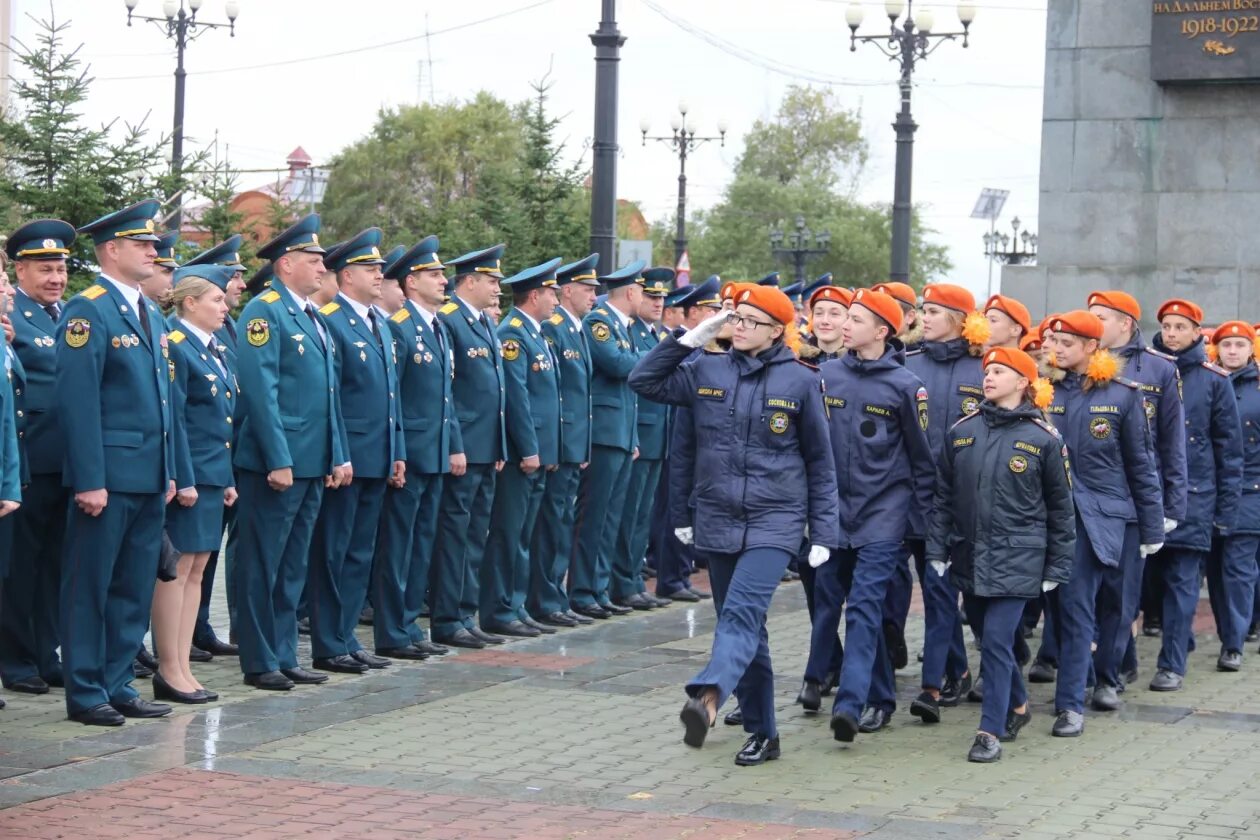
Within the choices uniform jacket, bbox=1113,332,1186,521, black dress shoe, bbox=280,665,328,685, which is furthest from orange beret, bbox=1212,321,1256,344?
black dress shoe, bbox=280,665,328,685

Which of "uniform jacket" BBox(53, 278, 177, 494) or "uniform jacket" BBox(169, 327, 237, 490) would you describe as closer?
"uniform jacket" BBox(53, 278, 177, 494)

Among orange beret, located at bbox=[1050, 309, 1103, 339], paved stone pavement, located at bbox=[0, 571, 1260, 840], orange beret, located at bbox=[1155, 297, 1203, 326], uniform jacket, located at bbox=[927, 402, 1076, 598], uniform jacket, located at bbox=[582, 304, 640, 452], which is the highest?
orange beret, located at bbox=[1155, 297, 1203, 326]

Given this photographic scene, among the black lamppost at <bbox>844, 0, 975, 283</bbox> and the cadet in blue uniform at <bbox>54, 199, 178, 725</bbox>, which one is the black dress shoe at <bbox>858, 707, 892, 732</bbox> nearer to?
the cadet in blue uniform at <bbox>54, 199, 178, 725</bbox>

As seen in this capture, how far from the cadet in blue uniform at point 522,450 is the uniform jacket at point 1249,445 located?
14.1 ft

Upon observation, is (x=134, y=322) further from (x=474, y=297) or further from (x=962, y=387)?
(x=962, y=387)

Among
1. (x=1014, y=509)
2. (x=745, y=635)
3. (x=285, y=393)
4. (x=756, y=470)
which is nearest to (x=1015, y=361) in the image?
(x=1014, y=509)

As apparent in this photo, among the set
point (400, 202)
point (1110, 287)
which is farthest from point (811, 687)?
point (400, 202)

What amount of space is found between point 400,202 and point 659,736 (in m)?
55.5

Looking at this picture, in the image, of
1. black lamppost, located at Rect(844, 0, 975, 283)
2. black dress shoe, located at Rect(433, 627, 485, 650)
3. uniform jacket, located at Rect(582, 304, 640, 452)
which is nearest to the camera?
black dress shoe, located at Rect(433, 627, 485, 650)

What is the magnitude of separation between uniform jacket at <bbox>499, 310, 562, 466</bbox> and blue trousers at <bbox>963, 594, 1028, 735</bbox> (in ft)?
12.0

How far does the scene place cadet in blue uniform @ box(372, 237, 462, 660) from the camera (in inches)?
438

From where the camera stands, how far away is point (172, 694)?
30.9 ft

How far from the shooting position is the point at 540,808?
7.44 meters

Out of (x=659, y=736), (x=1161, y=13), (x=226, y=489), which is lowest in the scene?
(x=659, y=736)
